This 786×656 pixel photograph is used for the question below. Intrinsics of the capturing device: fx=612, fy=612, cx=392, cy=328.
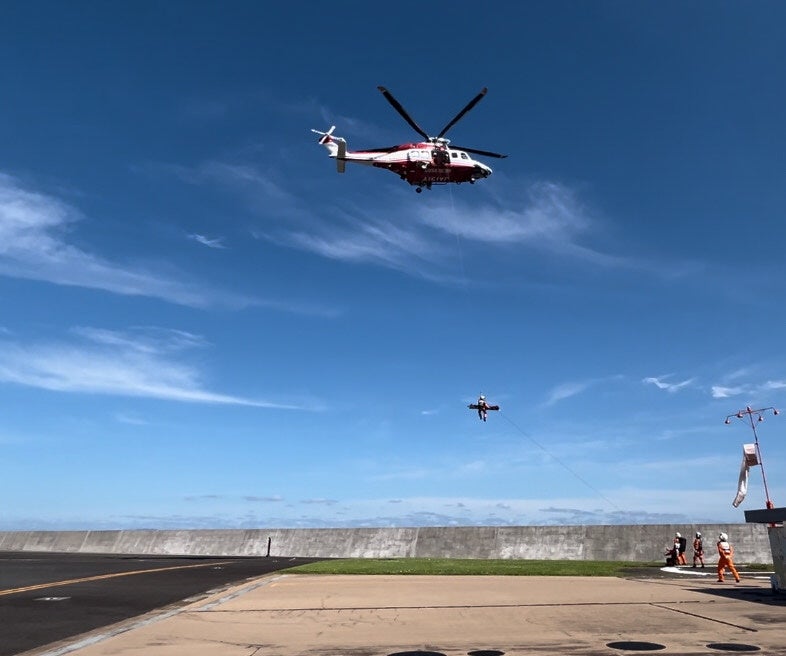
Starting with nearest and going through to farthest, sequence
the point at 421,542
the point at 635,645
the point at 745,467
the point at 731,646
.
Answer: the point at 731,646, the point at 635,645, the point at 745,467, the point at 421,542

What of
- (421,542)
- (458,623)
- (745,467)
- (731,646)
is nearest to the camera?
(731,646)

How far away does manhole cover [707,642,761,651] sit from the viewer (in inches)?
353

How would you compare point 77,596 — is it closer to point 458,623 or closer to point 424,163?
point 458,623

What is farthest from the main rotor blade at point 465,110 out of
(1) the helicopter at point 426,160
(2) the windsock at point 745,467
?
(2) the windsock at point 745,467

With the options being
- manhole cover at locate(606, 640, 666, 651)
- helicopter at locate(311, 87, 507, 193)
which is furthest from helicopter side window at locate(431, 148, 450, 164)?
manhole cover at locate(606, 640, 666, 651)

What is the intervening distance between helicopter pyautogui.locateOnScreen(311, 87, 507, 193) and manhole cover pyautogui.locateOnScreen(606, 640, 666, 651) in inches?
959

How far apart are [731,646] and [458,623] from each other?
485 cm

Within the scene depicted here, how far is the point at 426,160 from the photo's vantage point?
3025 cm

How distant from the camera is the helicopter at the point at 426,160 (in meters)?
30.3

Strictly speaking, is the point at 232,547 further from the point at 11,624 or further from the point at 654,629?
the point at 654,629

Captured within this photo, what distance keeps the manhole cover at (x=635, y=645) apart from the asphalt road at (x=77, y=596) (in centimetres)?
929

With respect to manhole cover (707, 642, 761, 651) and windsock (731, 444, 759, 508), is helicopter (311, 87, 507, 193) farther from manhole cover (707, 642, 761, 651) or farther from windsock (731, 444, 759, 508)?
manhole cover (707, 642, 761, 651)

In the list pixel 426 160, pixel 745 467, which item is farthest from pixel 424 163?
pixel 745 467

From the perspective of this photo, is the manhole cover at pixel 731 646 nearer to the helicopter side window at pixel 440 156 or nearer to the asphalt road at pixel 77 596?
the asphalt road at pixel 77 596
